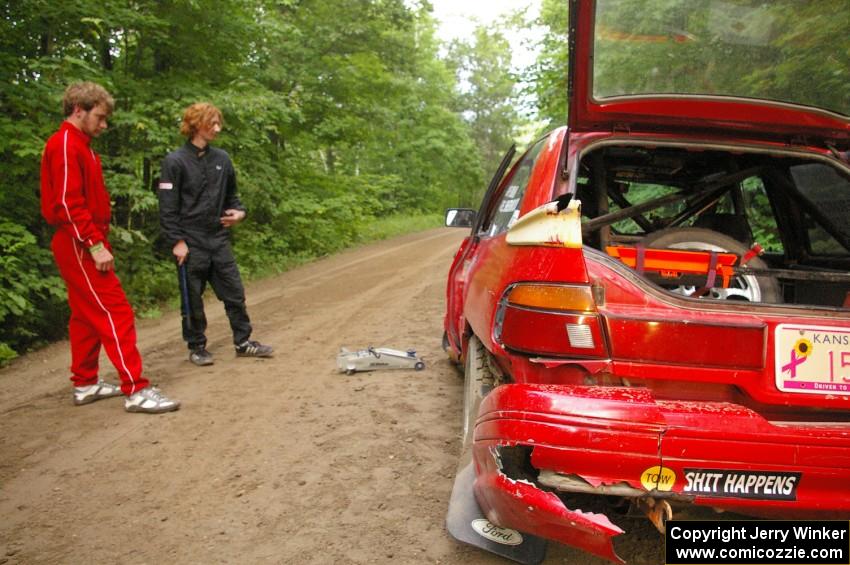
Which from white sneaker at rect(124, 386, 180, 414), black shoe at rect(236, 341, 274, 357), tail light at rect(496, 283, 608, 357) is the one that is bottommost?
black shoe at rect(236, 341, 274, 357)

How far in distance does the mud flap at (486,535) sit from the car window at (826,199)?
225 centimetres

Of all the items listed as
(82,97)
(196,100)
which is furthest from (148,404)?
(196,100)

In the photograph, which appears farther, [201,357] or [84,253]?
[201,357]

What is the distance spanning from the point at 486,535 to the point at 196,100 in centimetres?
742

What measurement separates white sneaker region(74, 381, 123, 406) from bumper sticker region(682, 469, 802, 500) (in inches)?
148

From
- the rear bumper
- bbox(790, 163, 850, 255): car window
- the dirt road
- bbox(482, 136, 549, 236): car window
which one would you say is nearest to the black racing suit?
the dirt road

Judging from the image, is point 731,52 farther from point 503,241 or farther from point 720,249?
point 503,241

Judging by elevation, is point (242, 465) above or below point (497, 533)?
below

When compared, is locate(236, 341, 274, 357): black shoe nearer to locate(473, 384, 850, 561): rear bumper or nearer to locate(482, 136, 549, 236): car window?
locate(482, 136, 549, 236): car window

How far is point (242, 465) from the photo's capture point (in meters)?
3.02

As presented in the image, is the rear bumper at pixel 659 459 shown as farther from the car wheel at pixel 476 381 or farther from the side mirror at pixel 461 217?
the side mirror at pixel 461 217

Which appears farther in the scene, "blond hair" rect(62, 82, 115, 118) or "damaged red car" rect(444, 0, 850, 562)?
"blond hair" rect(62, 82, 115, 118)

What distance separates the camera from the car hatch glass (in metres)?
2.49

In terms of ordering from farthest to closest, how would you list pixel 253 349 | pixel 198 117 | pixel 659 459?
pixel 253 349
pixel 198 117
pixel 659 459
